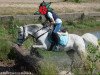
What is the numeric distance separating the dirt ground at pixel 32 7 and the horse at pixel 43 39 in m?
8.67

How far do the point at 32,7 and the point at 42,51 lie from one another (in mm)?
10156

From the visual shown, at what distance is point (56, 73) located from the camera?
11961 millimetres

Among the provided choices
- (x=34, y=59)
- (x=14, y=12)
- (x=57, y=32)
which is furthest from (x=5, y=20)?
(x=34, y=59)

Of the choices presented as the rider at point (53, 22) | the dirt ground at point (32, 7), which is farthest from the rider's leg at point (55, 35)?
the dirt ground at point (32, 7)

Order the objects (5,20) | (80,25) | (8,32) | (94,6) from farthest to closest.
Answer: (94,6), (80,25), (5,20), (8,32)

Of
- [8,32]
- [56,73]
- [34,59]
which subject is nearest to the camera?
[56,73]

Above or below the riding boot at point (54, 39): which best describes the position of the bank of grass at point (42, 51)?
below

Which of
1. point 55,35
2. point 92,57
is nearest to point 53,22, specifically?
point 55,35

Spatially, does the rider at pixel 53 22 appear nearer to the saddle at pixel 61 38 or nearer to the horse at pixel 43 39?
the saddle at pixel 61 38

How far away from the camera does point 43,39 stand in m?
15.1

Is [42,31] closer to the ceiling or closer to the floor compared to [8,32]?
closer to the ceiling

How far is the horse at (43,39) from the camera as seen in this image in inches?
584

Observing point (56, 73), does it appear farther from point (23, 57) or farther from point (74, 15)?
point (74, 15)

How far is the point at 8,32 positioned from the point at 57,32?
4.92m
